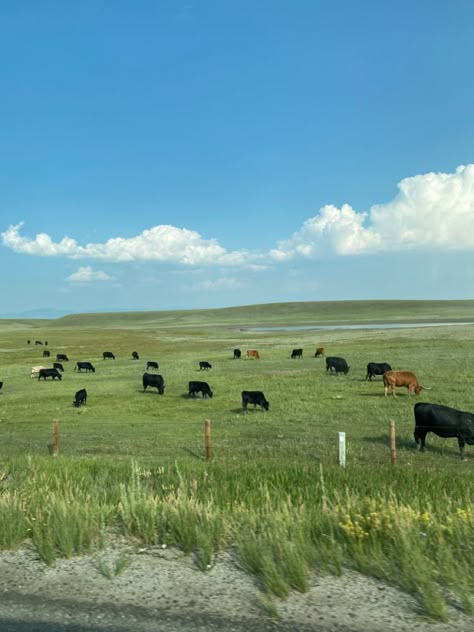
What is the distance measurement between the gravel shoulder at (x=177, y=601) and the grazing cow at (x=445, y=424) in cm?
1278

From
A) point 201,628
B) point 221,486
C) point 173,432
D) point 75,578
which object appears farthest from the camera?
point 173,432

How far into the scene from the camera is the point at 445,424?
1770 centimetres

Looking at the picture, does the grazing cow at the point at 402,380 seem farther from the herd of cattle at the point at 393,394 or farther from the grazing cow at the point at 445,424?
the grazing cow at the point at 445,424

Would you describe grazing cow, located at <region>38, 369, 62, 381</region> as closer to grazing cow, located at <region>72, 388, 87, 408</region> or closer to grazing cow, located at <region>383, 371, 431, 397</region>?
grazing cow, located at <region>72, 388, 87, 408</region>

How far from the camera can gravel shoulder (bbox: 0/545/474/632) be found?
5.20 m

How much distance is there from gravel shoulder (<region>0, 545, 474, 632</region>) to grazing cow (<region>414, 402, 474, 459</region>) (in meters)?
12.8

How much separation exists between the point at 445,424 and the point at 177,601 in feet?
46.0

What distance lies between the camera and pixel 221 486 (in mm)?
9117

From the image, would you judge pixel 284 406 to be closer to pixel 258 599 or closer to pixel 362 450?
pixel 362 450

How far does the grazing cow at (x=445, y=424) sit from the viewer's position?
1750 centimetres

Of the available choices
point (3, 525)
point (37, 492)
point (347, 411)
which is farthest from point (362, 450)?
point (3, 525)

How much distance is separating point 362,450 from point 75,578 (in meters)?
12.7

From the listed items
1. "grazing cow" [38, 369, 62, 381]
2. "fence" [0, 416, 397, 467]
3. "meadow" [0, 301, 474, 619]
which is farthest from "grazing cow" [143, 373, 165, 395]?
"grazing cow" [38, 369, 62, 381]

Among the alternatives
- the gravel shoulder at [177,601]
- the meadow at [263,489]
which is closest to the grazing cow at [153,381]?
the meadow at [263,489]
